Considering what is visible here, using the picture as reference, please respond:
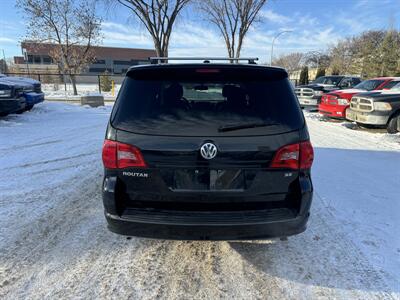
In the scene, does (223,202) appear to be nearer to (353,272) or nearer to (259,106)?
(259,106)

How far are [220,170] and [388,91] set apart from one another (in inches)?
394

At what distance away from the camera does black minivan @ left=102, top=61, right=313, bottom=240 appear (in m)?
2.40

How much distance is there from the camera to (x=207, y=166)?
94.5 inches

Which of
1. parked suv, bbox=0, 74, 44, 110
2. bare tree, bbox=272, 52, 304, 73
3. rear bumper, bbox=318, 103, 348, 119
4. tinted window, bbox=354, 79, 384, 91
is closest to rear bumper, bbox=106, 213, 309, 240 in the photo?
parked suv, bbox=0, 74, 44, 110

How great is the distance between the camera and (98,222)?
3.69 m

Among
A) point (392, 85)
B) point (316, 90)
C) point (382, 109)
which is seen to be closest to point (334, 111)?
point (392, 85)

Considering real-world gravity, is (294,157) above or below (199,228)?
above

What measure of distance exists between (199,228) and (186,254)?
819 millimetres

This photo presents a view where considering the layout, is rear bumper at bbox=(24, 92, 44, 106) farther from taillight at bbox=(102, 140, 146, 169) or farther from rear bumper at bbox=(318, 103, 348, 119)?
rear bumper at bbox=(318, 103, 348, 119)

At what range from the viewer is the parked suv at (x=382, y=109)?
9.43 meters

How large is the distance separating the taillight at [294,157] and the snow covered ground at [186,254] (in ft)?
3.43

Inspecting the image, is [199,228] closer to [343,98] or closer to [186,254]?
[186,254]

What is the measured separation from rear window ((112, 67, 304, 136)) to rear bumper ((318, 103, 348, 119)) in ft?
34.0

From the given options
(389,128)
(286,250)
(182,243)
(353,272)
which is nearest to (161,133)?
(182,243)
